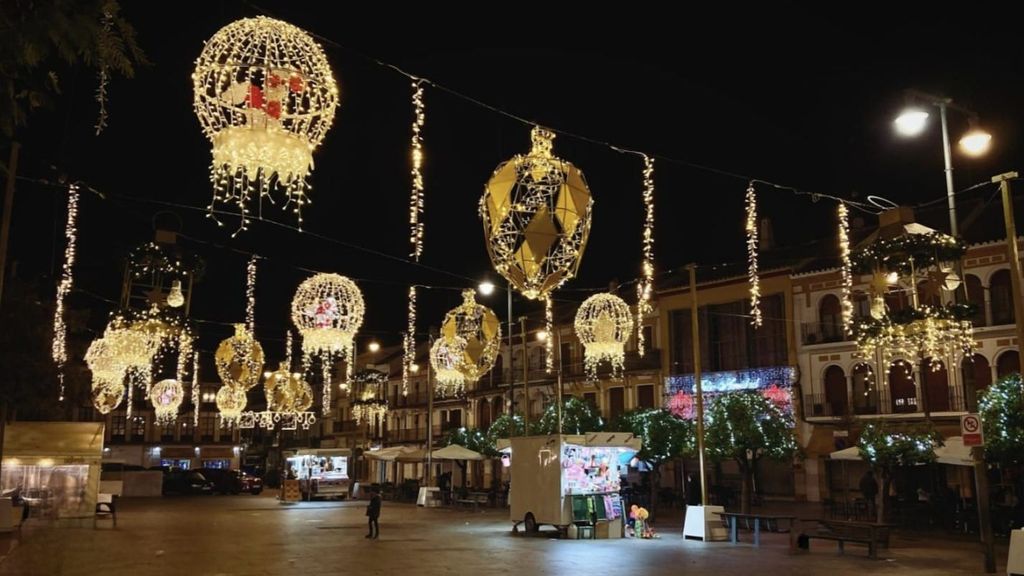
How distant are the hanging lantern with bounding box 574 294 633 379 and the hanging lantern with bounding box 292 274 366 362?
6.44 meters

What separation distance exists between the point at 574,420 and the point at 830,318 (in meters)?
11.9

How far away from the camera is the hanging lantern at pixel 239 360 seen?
21.5 meters

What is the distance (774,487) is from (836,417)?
13.6 ft

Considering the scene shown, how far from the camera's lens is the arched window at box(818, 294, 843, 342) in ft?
115

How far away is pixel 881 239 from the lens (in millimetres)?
14070

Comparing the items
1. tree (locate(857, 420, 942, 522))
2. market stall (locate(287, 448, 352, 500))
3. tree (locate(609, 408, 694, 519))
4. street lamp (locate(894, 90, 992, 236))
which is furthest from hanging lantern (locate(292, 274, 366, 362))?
market stall (locate(287, 448, 352, 500))

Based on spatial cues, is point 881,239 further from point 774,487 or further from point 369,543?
point 774,487

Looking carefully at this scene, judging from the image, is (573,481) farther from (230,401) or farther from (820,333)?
(820,333)

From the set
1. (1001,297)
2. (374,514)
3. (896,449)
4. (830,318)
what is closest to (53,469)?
(374,514)

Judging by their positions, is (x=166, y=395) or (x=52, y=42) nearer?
(x=52, y=42)

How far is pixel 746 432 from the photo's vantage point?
2642cm

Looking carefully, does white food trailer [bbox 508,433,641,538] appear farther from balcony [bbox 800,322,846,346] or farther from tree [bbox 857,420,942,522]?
balcony [bbox 800,322,846,346]

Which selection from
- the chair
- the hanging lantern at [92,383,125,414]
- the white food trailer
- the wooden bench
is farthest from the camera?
the chair

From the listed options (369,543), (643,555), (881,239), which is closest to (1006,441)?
(881,239)
